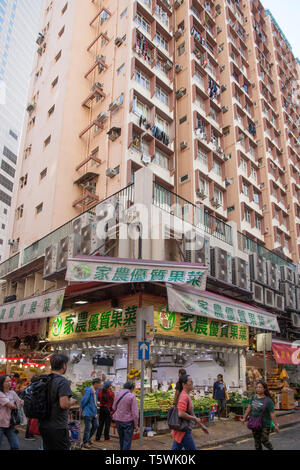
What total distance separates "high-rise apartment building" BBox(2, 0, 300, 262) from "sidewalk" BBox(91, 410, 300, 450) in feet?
30.7

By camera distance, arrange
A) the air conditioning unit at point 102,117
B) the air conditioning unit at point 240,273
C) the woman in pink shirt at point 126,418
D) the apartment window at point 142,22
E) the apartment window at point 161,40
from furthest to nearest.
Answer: the apartment window at point 161,40 < the apartment window at point 142,22 < the air conditioning unit at point 102,117 < the air conditioning unit at point 240,273 < the woman in pink shirt at point 126,418

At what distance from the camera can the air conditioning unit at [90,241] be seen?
43.7 feet

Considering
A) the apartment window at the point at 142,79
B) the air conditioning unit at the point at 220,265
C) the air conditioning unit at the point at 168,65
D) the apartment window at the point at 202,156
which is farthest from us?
the apartment window at the point at 202,156

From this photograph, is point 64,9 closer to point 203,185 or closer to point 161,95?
point 161,95

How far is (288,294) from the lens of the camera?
21.2 metres

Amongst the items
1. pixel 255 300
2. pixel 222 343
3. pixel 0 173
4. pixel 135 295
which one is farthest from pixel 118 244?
pixel 0 173

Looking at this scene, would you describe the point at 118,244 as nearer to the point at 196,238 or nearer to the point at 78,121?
the point at 196,238

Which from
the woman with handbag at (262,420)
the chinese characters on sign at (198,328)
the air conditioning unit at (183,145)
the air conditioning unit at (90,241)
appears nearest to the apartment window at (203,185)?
the air conditioning unit at (183,145)

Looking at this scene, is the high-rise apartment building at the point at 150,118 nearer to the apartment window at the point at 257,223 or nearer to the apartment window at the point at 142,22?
the apartment window at the point at 257,223

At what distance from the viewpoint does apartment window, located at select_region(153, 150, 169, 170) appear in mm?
20203

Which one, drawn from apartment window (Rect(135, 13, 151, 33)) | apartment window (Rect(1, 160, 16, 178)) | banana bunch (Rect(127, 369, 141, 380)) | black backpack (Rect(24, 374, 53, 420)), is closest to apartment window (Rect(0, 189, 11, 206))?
apartment window (Rect(1, 160, 16, 178))

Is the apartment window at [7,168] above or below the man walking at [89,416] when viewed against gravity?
above

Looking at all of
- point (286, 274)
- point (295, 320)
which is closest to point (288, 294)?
point (286, 274)

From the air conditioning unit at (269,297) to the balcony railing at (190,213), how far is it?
3174mm
